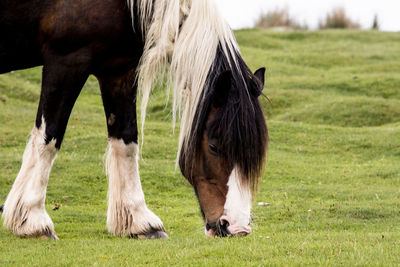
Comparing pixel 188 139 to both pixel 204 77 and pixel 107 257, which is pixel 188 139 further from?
pixel 107 257

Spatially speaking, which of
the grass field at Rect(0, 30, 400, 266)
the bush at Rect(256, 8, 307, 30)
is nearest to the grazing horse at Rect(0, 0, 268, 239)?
the grass field at Rect(0, 30, 400, 266)

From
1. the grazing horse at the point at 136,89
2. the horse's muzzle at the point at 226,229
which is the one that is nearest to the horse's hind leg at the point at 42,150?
the grazing horse at the point at 136,89

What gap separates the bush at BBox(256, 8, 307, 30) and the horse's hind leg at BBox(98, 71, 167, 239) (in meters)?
37.1

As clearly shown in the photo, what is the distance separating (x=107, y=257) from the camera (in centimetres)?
485

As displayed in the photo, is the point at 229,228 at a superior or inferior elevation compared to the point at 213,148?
inferior

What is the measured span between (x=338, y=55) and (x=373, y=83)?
666 cm

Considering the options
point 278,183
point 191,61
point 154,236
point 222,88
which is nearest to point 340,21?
point 278,183

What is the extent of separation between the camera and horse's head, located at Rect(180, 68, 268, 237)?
450 cm

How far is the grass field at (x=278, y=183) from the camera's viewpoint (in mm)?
4773

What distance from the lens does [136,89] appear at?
6090mm

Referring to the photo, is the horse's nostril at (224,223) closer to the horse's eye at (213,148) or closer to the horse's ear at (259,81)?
the horse's eye at (213,148)

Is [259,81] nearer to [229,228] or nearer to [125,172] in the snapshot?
[229,228]

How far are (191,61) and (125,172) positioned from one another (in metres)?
1.63

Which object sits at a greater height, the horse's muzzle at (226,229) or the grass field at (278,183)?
the horse's muzzle at (226,229)
